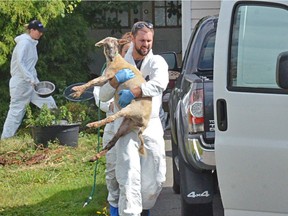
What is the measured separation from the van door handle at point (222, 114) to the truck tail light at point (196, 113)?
453 millimetres

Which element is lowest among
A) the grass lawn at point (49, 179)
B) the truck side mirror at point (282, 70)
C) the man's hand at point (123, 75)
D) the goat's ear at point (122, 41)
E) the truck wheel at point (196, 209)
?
the grass lawn at point (49, 179)

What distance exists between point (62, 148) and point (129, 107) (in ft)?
15.0

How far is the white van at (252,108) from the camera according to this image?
4730 millimetres

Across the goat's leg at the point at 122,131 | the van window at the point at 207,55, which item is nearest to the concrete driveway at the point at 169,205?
the van window at the point at 207,55

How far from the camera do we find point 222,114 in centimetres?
494

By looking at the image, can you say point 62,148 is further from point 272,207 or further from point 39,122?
point 272,207

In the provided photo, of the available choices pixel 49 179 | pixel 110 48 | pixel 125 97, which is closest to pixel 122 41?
pixel 110 48

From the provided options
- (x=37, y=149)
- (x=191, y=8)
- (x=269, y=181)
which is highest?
(x=191, y=8)

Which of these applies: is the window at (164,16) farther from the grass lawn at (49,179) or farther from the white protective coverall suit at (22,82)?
the grass lawn at (49,179)

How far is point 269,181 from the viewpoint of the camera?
4797 millimetres

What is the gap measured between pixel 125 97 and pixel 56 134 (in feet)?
15.3

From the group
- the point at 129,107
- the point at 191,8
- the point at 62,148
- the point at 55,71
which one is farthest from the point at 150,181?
the point at 55,71

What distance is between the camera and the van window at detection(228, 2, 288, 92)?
481cm

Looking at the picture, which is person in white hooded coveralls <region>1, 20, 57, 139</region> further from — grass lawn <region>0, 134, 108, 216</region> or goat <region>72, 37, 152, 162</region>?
goat <region>72, 37, 152, 162</region>
